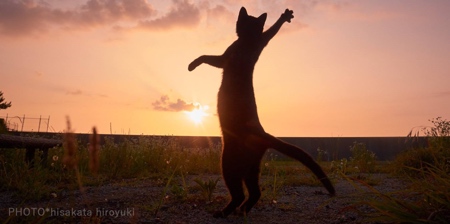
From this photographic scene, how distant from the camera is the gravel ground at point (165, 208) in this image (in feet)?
11.1

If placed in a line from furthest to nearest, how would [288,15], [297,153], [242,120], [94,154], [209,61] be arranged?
[288,15] < [209,61] < [242,120] < [297,153] < [94,154]

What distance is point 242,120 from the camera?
313cm

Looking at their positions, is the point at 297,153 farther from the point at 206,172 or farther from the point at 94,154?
the point at 206,172

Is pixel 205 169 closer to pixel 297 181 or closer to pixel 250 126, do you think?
pixel 297 181

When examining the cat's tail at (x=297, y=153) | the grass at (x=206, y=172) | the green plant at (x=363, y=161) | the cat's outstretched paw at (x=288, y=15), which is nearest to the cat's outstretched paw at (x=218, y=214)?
the grass at (x=206, y=172)

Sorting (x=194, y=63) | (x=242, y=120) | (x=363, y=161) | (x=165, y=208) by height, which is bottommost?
(x=165, y=208)

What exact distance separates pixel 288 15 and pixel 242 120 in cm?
122

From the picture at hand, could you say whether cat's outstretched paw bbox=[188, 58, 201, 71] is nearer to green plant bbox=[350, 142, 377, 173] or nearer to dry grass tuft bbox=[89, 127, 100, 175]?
dry grass tuft bbox=[89, 127, 100, 175]

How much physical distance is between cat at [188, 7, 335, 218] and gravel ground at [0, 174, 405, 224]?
306mm

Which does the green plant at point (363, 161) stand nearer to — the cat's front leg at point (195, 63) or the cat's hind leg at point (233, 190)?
the cat's hind leg at point (233, 190)

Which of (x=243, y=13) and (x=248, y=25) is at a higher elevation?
(x=243, y=13)

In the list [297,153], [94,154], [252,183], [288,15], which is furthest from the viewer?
[288,15]

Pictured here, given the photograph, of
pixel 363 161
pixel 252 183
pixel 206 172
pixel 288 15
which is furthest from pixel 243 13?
pixel 363 161

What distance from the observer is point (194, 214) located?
143 inches
